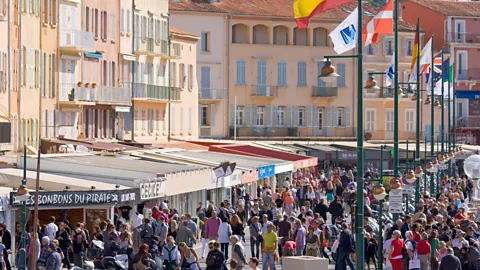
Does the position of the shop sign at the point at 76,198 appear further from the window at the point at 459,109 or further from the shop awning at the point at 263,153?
the window at the point at 459,109

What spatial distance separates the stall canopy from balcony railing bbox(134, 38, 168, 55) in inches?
249

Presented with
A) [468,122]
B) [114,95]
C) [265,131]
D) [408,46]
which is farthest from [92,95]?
[468,122]

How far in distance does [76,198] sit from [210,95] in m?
57.4

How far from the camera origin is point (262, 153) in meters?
65.3

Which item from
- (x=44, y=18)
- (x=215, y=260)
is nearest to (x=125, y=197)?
(x=215, y=260)

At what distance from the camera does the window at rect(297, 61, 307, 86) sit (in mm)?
94812

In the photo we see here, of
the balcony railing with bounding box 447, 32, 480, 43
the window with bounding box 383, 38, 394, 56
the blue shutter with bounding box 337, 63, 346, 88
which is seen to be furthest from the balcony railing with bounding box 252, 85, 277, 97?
the balcony railing with bounding box 447, 32, 480, 43

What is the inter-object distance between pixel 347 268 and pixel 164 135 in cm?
4096

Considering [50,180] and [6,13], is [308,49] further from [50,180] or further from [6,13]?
[50,180]

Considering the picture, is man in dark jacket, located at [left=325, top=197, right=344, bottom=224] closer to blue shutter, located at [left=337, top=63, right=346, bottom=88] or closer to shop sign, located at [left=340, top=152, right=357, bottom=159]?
shop sign, located at [left=340, top=152, right=357, bottom=159]

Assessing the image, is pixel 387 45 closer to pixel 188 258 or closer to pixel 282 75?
pixel 282 75

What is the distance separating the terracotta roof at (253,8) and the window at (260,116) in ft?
19.5

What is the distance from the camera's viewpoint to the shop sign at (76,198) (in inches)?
1302

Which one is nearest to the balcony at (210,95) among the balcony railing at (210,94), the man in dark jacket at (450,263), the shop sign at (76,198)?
the balcony railing at (210,94)
